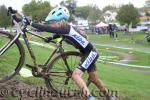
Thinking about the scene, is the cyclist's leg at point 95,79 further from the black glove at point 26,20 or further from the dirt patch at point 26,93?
the black glove at point 26,20

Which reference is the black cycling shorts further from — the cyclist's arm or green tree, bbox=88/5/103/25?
green tree, bbox=88/5/103/25

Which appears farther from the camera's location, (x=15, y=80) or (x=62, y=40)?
(x=15, y=80)

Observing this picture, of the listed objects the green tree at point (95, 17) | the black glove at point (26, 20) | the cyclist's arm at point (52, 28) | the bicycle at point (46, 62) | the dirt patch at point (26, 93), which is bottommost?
the green tree at point (95, 17)

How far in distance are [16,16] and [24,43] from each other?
536 mm

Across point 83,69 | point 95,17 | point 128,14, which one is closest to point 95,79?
point 83,69

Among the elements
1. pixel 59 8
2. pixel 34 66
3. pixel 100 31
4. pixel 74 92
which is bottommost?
pixel 100 31

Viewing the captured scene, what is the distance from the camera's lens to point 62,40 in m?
7.39

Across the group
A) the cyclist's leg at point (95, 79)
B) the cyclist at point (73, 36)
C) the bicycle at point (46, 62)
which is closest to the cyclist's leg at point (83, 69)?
the cyclist at point (73, 36)

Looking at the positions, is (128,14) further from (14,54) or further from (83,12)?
(83,12)

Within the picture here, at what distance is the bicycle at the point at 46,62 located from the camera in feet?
24.0

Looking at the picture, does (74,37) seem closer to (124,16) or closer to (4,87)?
(4,87)

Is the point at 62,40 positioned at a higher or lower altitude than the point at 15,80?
higher

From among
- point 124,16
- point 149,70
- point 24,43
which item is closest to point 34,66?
point 24,43

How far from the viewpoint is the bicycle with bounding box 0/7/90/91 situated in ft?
24.0
